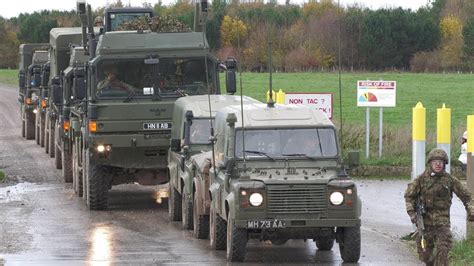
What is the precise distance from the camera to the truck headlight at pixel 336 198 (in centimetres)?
1423

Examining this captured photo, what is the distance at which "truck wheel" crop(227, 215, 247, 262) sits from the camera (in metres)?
14.3

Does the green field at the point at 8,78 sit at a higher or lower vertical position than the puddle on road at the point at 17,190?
lower

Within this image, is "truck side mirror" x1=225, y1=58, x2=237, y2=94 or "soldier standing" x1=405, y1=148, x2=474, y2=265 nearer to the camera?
"soldier standing" x1=405, y1=148, x2=474, y2=265

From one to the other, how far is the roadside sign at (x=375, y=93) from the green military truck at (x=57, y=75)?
6.75 m

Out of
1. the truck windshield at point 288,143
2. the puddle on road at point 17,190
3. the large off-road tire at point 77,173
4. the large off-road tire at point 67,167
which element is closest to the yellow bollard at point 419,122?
the truck windshield at point 288,143

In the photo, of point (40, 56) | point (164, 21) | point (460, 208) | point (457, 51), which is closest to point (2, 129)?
point (40, 56)

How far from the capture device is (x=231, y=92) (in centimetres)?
2155

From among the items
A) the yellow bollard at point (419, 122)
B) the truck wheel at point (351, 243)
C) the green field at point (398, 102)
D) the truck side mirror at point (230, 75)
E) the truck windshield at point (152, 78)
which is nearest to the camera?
the truck wheel at point (351, 243)

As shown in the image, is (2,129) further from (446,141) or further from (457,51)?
(457,51)

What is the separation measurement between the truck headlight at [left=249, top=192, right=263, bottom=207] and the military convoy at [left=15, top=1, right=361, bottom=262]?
0.01 metres

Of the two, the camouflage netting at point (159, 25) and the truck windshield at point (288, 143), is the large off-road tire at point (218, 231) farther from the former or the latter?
the camouflage netting at point (159, 25)

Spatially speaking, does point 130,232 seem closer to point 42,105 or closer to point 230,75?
point 230,75

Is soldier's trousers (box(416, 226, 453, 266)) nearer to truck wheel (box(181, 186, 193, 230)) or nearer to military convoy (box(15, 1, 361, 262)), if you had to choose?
military convoy (box(15, 1, 361, 262))

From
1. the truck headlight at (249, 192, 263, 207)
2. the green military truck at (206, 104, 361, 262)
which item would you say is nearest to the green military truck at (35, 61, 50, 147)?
the green military truck at (206, 104, 361, 262)
